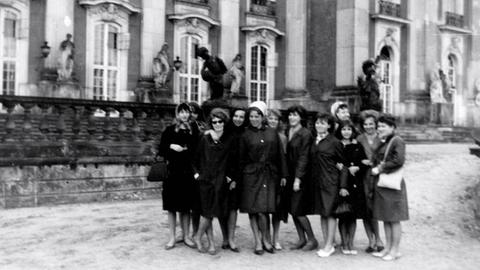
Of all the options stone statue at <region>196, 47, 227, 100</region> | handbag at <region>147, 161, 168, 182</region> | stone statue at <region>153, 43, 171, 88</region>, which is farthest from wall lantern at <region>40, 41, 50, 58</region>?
handbag at <region>147, 161, 168, 182</region>

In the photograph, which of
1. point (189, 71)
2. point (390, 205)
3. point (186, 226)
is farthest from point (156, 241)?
point (189, 71)

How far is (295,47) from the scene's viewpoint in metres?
25.6

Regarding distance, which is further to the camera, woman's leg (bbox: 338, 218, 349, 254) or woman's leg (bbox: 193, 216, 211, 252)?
woman's leg (bbox: 338, 218, 349, 254)

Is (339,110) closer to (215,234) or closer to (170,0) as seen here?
(215,234)

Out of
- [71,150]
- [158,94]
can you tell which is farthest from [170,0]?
[71,150]

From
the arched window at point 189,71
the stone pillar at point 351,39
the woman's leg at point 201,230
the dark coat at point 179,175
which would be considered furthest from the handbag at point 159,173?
the stone pillar at point 351,39

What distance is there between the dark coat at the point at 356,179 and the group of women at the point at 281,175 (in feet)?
0.04

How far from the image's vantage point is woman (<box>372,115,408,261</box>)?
7414mm

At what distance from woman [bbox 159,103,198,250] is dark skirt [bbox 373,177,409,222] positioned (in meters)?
2.39

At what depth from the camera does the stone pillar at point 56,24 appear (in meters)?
18.5

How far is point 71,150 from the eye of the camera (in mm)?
12578

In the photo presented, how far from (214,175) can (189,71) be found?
1516 centimetres

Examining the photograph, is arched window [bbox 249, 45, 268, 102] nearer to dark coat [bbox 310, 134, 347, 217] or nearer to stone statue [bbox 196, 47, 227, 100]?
stone statue [bbox 196, 47, 227, 100]

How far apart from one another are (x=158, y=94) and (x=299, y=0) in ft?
28.8
